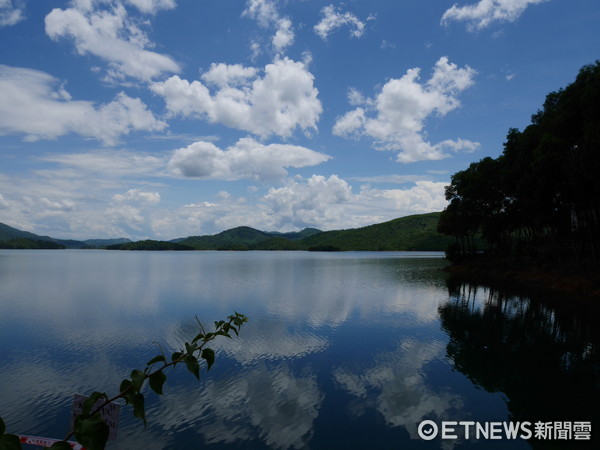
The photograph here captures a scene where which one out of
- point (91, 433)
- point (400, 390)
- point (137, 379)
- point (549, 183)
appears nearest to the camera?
point (91, 433)

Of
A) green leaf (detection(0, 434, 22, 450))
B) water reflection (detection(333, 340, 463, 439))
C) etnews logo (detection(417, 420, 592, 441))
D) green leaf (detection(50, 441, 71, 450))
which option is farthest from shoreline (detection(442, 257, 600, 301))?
green leaf (detection(0, 434, 22, 450))

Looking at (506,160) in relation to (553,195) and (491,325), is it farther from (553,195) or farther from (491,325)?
(491,325)

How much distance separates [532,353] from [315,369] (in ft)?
43.1

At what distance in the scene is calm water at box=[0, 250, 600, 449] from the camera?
41.8ft

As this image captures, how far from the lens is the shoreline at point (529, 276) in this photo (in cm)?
4003

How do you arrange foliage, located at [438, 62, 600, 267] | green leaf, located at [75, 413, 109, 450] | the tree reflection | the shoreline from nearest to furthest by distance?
1. green leaf, located at [75, 413, 109, 450]
2. the tree reflection
3. foliage, located at [438, 62, 600, 267]
4. the shoreline

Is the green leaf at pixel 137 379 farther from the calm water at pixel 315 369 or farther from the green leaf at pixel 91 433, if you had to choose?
the calm water at pixel 315 369

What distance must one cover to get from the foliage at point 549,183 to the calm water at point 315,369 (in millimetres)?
14309

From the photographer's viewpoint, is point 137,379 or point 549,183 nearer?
point 137,379

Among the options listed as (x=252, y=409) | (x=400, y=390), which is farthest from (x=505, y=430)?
(x=252, y=409)

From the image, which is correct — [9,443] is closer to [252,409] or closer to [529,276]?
[252,409]

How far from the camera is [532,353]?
827 inches

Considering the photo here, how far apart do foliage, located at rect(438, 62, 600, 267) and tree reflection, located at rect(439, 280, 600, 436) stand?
13.2 metres

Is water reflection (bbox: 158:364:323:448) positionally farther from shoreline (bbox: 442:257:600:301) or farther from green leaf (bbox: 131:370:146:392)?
shoreline (bbox: 442:257:600:301)
